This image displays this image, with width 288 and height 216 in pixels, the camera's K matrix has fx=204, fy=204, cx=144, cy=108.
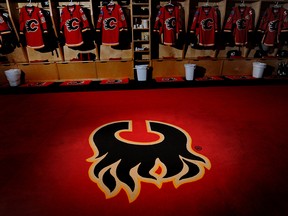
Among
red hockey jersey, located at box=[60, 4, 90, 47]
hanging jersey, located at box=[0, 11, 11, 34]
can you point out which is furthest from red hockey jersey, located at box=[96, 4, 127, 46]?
hanging jersey, located at box=[0, 11, 11, 34]

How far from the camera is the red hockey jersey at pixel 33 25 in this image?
4.22 meters

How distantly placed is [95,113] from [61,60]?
241cm

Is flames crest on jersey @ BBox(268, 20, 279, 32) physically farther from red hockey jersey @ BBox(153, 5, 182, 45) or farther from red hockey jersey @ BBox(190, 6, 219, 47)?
red hockey jersey @ BBox(153, 5, 182, 45)

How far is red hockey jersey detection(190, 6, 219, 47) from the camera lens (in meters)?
4.46

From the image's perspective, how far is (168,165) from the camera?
6.19 ft

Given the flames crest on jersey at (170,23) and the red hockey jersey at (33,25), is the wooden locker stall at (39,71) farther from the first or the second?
the flames crest on jersey at (170,23)

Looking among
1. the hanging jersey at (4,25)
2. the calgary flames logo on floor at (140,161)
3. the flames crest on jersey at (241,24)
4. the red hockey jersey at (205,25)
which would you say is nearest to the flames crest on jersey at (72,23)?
the hanging jersey at (4,25)

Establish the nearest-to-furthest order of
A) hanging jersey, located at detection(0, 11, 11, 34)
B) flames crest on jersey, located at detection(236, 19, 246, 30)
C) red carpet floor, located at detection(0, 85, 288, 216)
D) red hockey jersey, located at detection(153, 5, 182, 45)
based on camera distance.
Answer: red carpet floor, located at detection(0, 85, 288, 216), hanging jersey, located at detection(0, 11, 11, 34), red hockey jersey, located at detection(153, 5, 182, 45), flames crest on jersey, located at detection(236, 19, 246, 30)

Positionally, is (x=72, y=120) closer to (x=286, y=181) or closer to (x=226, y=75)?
(x=286, y=181)

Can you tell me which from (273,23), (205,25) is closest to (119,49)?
(205,25)

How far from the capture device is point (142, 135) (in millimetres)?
2402

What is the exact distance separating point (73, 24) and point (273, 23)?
14.5 ft

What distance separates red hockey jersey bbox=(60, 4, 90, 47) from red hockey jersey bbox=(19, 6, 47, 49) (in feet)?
1.37

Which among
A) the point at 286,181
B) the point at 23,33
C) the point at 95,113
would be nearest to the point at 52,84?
the point at 23,33
